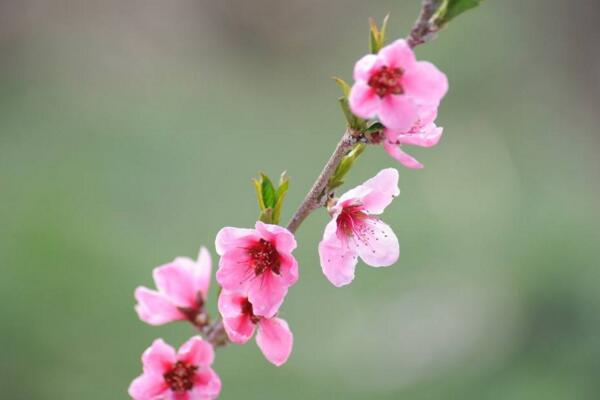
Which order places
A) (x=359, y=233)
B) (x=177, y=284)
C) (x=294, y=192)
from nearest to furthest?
(x=359, y=233) < (x=177, y=284) < (x=294, y=192)

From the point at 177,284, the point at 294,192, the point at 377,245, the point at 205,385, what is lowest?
the point at 205,385

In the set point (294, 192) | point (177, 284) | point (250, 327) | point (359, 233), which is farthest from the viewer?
point (294, 192)

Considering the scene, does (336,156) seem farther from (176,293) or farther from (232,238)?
(176,293)

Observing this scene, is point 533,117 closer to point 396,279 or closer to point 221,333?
point 396,279

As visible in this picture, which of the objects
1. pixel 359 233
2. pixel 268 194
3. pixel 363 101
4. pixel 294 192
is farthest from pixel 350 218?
pixel 294 192

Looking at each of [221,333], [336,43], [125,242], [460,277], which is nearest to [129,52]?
[336,43]

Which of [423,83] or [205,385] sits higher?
[423,83]

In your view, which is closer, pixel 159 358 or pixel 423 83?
pixel 423 83
